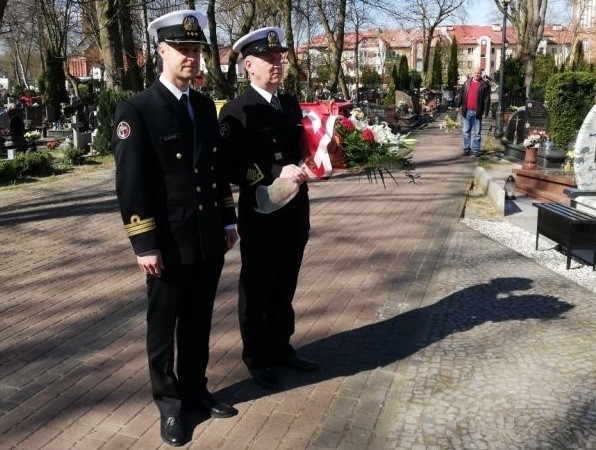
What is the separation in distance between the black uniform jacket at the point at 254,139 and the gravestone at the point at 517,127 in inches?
505

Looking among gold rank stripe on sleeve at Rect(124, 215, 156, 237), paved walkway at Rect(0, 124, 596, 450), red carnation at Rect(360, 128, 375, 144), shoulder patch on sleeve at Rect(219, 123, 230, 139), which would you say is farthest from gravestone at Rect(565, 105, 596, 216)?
gold rank stripe on sleeve at Rect(124, 215, 156, 237)

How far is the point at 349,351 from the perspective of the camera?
14.6ft

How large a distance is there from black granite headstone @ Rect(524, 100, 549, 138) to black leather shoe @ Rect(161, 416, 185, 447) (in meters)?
12.9

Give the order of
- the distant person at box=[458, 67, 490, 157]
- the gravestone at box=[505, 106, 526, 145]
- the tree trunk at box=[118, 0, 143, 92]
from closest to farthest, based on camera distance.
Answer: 1. the distant person at box=[458, 67, 490, 157]
2. the gravestone at box=[505, 106, 526, 145]
3. the tree trunk at box=[118, 0, 143, 92]

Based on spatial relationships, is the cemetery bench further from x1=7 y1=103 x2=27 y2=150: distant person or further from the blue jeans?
x1=7 y1=103 x2=27 y2=150: distant person

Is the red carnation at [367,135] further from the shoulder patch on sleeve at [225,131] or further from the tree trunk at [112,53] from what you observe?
the tree trunk at [112,53]

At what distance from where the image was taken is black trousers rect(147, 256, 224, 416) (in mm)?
3205

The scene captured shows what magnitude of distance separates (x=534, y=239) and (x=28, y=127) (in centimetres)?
1977

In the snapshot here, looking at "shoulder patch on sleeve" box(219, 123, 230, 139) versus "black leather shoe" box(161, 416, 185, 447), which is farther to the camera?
"shoulder patch on sleeve" box(219, 123, 230, 139)

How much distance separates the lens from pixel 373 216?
9070 millimetres

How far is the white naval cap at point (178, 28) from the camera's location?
301 centimetres

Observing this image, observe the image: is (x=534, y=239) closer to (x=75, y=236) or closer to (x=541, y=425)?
(x=541, y=425)

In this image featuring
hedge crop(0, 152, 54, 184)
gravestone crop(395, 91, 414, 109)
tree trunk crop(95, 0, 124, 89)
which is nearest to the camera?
hedge crop(0, 152, 54, 184)

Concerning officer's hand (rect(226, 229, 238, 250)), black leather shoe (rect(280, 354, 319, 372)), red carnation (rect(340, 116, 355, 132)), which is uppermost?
red carnation (rect(340, 116, 355, 132))
